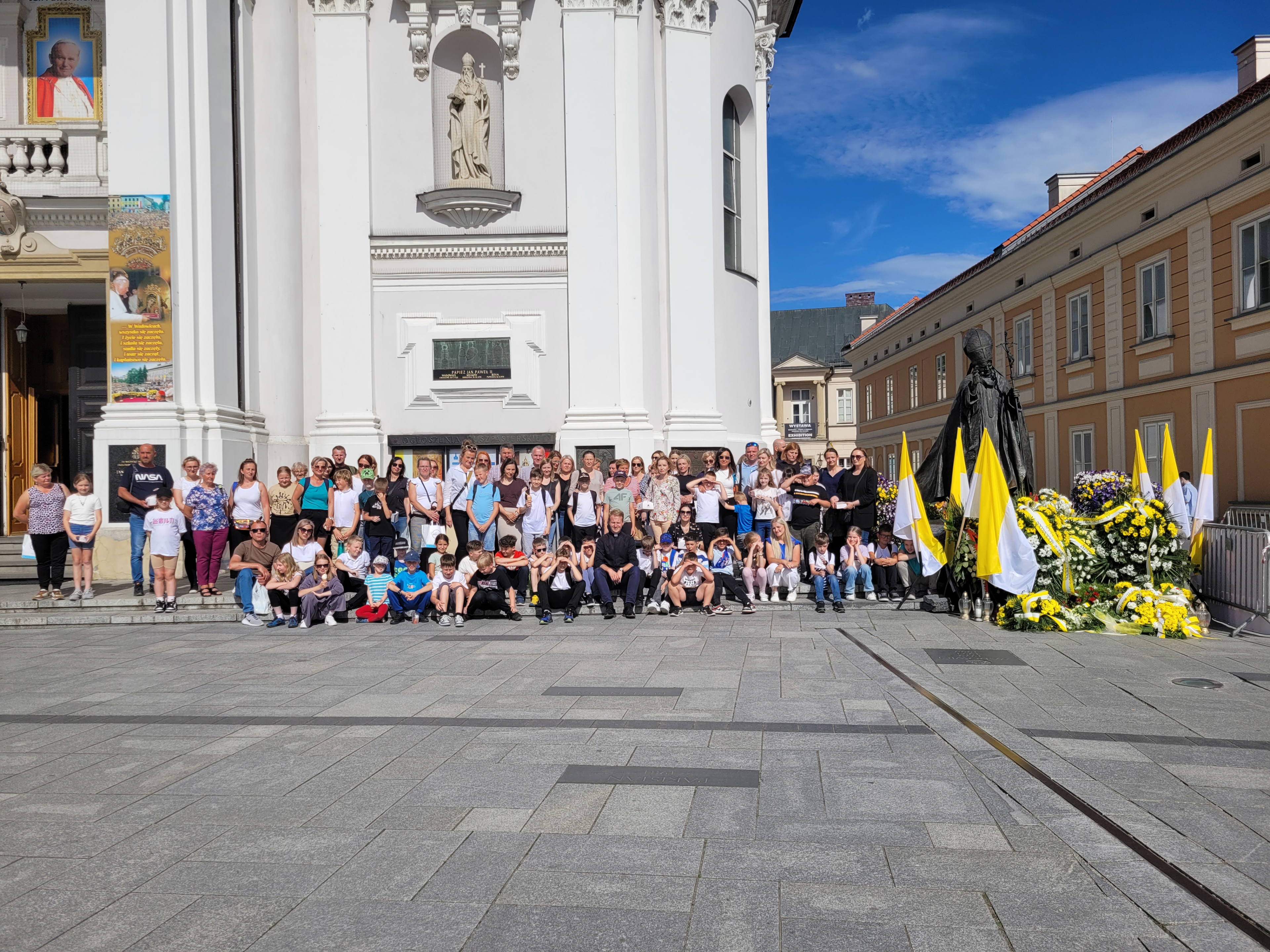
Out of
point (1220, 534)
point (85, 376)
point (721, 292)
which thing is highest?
point (721, 292)

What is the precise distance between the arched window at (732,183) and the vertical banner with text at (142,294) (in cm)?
978

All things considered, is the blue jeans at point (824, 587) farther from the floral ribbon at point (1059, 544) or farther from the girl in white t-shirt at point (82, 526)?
the girl in white t-shirt at point (82, 526)

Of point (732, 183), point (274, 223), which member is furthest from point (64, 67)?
point (732, 183)

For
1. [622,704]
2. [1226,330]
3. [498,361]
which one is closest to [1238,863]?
[622,704]

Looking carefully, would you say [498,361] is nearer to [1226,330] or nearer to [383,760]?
[383,760]

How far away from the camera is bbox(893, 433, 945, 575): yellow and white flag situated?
39.5 feet

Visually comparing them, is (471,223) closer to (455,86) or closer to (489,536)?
(455,86)

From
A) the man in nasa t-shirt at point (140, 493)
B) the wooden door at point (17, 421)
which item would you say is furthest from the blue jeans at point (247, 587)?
the wooden door at point (17, 421)

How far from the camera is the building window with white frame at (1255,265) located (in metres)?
19.4

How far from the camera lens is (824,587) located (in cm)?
1257

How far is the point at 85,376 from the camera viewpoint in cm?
1725

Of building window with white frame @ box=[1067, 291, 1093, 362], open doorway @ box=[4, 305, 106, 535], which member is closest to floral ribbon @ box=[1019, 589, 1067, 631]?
open doorway @ box=[4, 305, 106, 535]

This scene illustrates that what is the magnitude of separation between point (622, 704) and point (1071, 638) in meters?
5.24

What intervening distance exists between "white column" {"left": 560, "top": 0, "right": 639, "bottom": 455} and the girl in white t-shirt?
7.34 m
